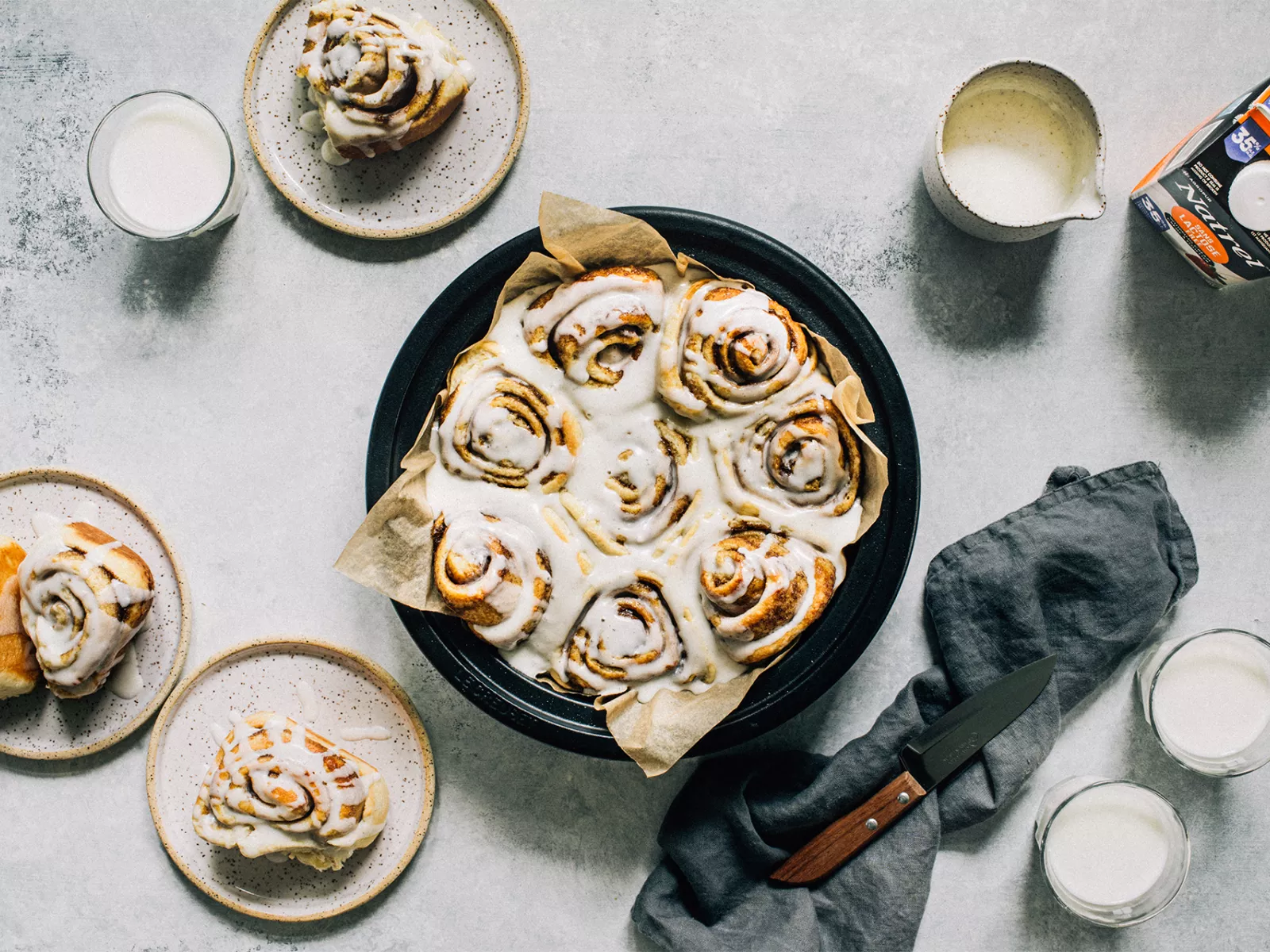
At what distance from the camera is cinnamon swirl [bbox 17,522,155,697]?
2.12 meters

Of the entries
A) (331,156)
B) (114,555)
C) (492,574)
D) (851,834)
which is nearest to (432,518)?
(492,574)

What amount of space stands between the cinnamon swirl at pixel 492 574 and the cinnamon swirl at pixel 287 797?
1.72 feet

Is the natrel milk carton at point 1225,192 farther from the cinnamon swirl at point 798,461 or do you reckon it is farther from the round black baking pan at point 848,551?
the cinnamon swirl at point 798,461

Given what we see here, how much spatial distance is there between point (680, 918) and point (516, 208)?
5.52ft

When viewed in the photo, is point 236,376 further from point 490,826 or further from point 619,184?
point 490,826

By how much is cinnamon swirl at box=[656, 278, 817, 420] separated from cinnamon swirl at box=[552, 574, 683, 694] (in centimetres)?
39

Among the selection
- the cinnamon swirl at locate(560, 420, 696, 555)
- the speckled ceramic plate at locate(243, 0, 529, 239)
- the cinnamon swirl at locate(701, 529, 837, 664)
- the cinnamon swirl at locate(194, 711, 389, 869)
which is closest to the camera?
the cinnamon swirl at locate(701, 529, 837, 664)

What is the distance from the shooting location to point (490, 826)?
236cm

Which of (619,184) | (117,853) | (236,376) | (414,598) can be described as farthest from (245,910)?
(619,184)

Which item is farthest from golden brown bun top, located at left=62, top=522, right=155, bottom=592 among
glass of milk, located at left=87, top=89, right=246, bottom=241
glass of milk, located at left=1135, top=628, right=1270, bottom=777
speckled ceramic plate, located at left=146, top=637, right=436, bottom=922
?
glass of milk, located at left=1135, top=628, right=1270, bottom=777

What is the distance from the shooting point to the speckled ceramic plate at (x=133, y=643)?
2291mm

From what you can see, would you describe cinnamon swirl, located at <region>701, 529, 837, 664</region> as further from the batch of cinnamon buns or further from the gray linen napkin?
the gray linen napkin

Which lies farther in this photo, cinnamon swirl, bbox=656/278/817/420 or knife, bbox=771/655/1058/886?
knife, bbox=771/655/1058/886

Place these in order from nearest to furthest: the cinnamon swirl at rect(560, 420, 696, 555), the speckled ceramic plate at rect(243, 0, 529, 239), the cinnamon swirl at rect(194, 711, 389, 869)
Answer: the cinnamon swirl at rect(560, 420, 696, 555), the cinnamon swirl at rect(194, 711, 389, 869), the speckled ceramic plate at rect(243, 0, 529, 239)
